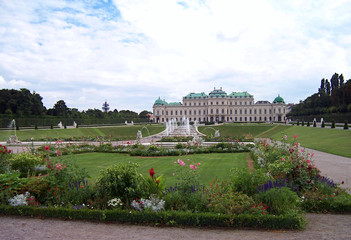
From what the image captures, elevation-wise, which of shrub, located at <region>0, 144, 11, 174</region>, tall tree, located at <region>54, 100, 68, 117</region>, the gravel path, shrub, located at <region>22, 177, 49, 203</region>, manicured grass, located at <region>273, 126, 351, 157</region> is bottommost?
the gravel path

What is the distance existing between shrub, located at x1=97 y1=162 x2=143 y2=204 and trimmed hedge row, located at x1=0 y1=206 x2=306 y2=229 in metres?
0.48

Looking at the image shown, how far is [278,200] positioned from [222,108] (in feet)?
314

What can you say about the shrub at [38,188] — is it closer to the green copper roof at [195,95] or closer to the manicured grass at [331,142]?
the manicured grass at [331,142]

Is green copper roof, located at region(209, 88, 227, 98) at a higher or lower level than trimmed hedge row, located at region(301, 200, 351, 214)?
higher

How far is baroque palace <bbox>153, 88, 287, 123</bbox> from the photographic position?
99.4m

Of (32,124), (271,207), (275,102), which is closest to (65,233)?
(271,207)

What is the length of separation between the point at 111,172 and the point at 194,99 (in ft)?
325

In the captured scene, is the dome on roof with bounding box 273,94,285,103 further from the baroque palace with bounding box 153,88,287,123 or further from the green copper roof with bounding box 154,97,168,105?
the green copper roof with bounding box 154,97,168,105

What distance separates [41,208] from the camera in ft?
18.1

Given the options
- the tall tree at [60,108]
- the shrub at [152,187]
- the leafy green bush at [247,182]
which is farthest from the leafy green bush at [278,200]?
the tall tree at [60,108]

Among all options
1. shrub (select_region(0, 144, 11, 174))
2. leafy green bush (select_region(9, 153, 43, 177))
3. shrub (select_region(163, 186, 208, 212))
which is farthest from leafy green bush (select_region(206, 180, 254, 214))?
leafy green bush (select_region(9, 153, 43, 177))

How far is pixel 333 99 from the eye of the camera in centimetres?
5131

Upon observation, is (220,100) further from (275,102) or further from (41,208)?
(41,208)

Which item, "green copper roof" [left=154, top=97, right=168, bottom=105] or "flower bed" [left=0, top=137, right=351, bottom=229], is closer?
"flower bed" [left=0, top=137, right=351, bottom=229]
